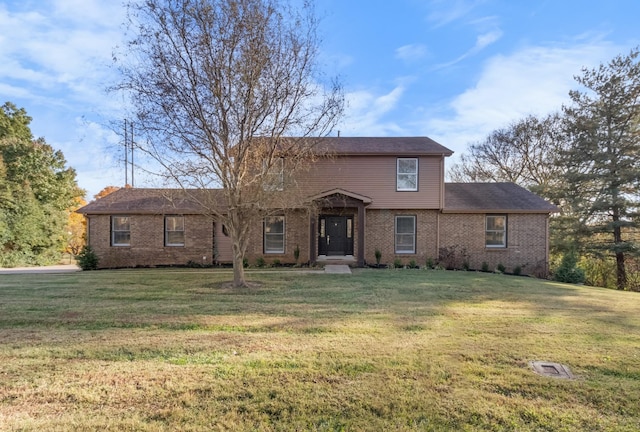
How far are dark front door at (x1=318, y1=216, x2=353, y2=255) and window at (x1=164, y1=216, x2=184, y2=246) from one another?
6468mm

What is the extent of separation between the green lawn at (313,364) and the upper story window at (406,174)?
782cm

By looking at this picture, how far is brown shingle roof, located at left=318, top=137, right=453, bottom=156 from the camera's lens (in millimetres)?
14438

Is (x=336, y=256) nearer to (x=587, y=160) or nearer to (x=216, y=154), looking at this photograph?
(x=216, y=154)

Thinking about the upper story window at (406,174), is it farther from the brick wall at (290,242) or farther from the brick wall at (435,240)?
the brick wall at (290,242)

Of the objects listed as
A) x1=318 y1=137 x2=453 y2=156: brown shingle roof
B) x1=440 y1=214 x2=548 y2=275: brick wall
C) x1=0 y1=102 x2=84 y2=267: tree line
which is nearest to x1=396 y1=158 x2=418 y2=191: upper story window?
x1=318 y1=137 x2=453 y2=156: brown shingle roof

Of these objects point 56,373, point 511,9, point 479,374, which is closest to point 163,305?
point 56,373

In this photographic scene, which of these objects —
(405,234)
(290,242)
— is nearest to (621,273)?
(405,234)

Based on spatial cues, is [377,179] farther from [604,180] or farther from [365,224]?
[604,180]

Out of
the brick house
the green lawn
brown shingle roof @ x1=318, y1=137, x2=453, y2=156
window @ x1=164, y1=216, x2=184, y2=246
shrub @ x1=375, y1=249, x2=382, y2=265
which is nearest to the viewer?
the green lawn

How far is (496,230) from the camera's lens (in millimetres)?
15125

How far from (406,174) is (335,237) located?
431cm

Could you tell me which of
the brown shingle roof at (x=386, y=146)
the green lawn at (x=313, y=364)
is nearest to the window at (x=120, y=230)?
the green lawn at (x=313, y=364)

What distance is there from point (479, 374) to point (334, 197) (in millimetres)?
10635

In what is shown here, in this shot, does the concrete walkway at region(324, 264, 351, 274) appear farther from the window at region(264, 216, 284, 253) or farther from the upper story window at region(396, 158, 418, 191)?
the upper story window at region(396, 158, 418, 191)
